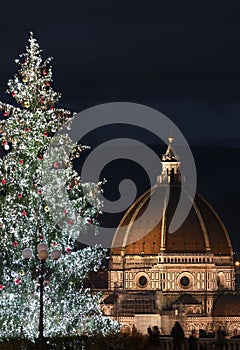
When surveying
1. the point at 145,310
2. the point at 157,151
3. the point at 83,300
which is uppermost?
the point at 157,151

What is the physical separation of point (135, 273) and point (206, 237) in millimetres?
7376

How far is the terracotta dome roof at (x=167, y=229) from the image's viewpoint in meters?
157

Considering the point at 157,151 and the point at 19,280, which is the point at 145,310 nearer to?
the point at 157,151

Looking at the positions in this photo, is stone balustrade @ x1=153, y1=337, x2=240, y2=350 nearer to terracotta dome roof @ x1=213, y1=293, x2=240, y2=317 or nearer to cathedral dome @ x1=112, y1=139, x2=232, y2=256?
terracotta dome roof @ x1=213, y1=293, x2=240, y2=317

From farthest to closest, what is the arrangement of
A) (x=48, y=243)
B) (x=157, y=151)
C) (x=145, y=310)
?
(x=157, y=151), (x=145, y=310), (x=48, y=243)

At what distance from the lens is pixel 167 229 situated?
→ 158 meters

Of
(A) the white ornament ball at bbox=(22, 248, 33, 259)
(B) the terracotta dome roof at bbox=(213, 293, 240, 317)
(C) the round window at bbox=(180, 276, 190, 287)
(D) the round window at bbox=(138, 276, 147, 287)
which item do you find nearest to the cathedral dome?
(D) the round window at bbox=(138, 276, 147, 287)

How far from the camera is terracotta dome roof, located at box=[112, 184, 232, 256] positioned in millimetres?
157375

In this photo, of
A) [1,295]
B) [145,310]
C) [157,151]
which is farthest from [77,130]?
[157,151]

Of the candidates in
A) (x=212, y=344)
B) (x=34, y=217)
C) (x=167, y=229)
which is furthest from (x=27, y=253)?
(x=167, y=229)

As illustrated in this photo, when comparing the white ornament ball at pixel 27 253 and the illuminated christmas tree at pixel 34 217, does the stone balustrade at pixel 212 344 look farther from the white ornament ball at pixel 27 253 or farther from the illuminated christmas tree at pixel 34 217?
the white ornament ball at pixel 27 253

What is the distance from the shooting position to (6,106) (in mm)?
44750

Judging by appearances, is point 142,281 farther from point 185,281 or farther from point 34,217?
→ point 34,217

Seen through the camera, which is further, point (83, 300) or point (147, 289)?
point (147, 289)
